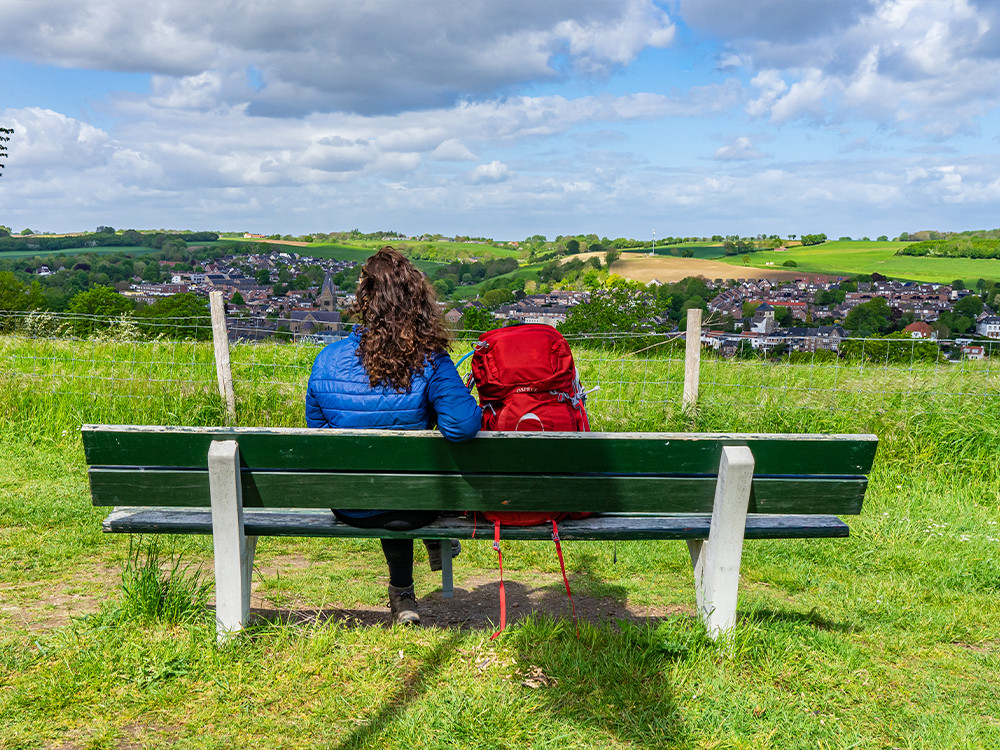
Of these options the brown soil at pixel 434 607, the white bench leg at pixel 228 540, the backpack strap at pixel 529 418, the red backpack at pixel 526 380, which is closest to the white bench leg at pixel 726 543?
the brown soil at pixel 434 607

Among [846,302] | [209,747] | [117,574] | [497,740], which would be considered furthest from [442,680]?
[846,302]

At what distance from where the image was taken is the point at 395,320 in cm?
310

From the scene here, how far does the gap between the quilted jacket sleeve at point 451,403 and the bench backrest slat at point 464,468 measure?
0.08 meters

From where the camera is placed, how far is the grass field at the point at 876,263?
5025 centimetres

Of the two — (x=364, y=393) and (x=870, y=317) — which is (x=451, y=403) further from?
(x=870, y=317)

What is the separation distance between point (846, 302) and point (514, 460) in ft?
94.2

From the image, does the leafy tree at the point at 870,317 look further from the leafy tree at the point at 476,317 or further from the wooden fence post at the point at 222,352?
the wooden fence post at the point at 222,352

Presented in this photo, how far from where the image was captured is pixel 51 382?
7512 millimetres

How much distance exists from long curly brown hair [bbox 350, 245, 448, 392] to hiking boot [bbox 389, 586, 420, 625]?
936 mm

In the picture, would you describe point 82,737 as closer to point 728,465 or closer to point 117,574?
point 117,574

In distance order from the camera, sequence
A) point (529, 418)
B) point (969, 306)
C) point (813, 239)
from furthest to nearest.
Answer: point (813, 239) → point (969, 306) → point (529, 418)

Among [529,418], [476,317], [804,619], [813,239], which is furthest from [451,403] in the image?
[813,239]

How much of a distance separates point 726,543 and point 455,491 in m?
1.06

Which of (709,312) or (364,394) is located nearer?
(364,394)
